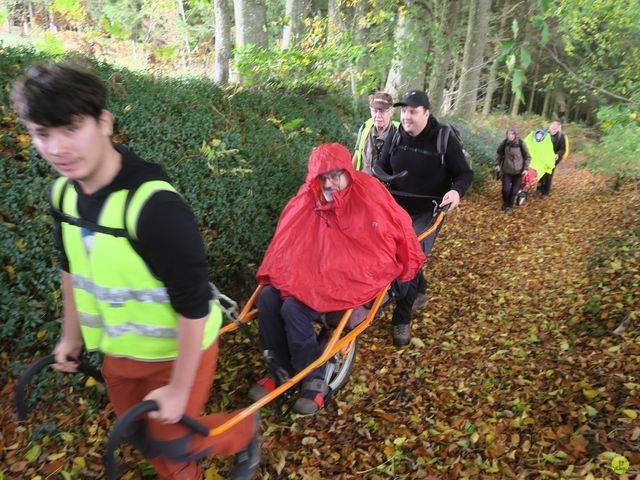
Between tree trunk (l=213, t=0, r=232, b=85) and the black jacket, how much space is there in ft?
14.1

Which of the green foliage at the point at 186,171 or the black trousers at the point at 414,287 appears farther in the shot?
the black trousers at the point at 414,287

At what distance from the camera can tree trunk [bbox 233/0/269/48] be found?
7.41 m

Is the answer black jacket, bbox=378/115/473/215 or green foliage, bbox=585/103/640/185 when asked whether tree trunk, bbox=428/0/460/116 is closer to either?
green foliage, bbox=585/103/640/185

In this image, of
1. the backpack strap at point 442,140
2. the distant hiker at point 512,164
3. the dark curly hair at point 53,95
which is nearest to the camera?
the dark curly hair at point 53,95

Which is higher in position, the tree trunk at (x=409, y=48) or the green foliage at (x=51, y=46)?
the tree trunk at (x=409, y=48)

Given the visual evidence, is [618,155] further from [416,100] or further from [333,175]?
[333,175]

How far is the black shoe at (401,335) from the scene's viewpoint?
4773 millimetres

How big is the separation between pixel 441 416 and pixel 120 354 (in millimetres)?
2839

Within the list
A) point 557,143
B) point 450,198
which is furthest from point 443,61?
point 450,198

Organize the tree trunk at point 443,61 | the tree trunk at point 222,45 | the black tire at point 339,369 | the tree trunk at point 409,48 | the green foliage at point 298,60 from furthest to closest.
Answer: the tree trunk at point 443,61 < the tree trunk at point 409,48 < the tree trunk at point 222,45 < the green foliage at point 298,60 < the black tire at point 339,369

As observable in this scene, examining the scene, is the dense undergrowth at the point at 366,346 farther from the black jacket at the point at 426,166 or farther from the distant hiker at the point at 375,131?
the black jacket at the point at 426,166
